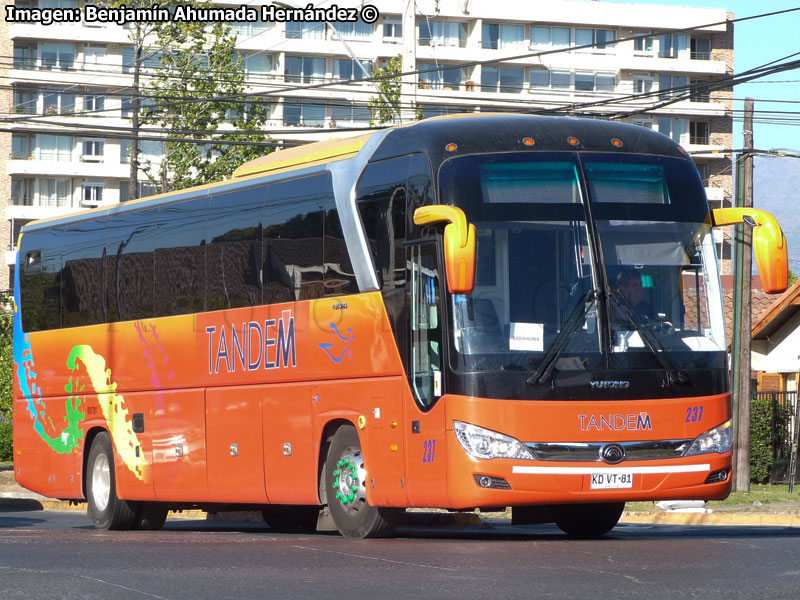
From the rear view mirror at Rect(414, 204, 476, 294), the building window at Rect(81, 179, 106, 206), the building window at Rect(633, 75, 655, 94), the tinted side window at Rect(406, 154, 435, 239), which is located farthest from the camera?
the building window at Rect(633, 75, 655, 94)

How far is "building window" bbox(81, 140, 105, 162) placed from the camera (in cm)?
7512

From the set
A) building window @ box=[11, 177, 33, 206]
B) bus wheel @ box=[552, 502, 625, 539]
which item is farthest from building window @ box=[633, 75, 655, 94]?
bus wheel @ box=[552, 502, 625, 539]

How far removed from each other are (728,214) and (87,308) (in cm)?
962

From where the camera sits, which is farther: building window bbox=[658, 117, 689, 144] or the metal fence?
building window bbox=[658, 117, 689, 144]

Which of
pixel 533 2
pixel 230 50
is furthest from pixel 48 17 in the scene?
pixel 230 50

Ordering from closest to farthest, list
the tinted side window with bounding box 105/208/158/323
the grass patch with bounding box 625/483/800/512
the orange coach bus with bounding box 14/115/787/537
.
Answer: the orange coach bus with bounding box 14/115/787/537 < the tinted side window with bounding box 105/208/158/323 < the grass patch with bounding box 625/483/800/512

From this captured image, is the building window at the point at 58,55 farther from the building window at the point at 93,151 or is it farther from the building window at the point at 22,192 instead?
the building window at the point at 22,192

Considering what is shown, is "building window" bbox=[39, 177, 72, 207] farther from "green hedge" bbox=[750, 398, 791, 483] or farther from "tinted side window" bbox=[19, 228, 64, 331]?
"tinted side window" bbox=[19, 228, 64, 331]

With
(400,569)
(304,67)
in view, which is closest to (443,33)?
(304,67)

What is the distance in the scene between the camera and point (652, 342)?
43.3 ft

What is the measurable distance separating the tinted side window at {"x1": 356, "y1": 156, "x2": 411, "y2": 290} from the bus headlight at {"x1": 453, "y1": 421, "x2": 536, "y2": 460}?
166 centimetres

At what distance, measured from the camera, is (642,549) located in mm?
12188

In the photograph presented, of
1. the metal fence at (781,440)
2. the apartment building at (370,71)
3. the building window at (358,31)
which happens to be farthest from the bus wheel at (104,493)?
the building window at (358,31)

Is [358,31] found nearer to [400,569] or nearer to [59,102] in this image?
[59,102]
